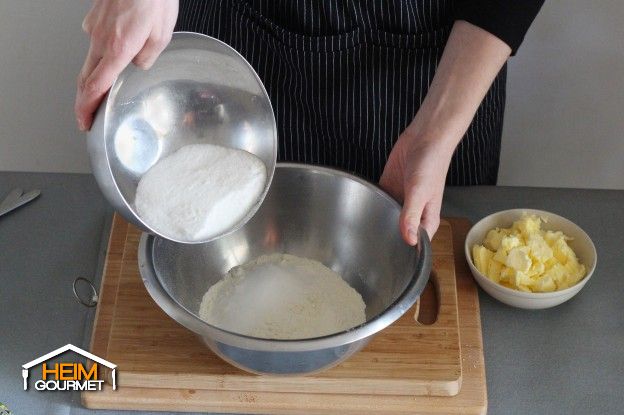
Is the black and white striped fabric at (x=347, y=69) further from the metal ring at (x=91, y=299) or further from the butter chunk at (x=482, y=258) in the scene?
the metal ring at (x=91, y=299)

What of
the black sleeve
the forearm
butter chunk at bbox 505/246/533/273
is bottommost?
butter chunk at bbox 505/246/533/273

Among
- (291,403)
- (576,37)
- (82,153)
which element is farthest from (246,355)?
(82,153)

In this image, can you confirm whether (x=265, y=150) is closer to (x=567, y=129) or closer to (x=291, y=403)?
(x=291, y=403)

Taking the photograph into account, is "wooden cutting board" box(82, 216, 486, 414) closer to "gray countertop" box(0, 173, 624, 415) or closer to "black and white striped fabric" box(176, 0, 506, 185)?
"gray countertop" box(0, 173, 624, 415)

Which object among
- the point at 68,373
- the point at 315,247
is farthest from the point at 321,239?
the point at 68,373

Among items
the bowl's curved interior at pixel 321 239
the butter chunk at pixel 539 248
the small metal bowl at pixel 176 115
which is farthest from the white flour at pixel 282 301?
the butter chunk at pixel 539 248

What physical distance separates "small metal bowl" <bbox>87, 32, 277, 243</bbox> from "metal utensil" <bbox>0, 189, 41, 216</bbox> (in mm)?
364

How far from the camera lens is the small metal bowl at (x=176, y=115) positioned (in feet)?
2.82

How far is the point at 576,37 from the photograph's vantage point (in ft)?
5.43

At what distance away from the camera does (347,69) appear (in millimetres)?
1202

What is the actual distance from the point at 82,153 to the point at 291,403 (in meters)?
1.22

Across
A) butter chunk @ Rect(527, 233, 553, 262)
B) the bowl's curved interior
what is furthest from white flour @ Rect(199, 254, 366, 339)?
butter chunk @ Rect(527, 233, 553, 262)

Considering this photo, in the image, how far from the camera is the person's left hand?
0.98 m

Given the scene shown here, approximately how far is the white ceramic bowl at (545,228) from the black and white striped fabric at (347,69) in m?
0.18
